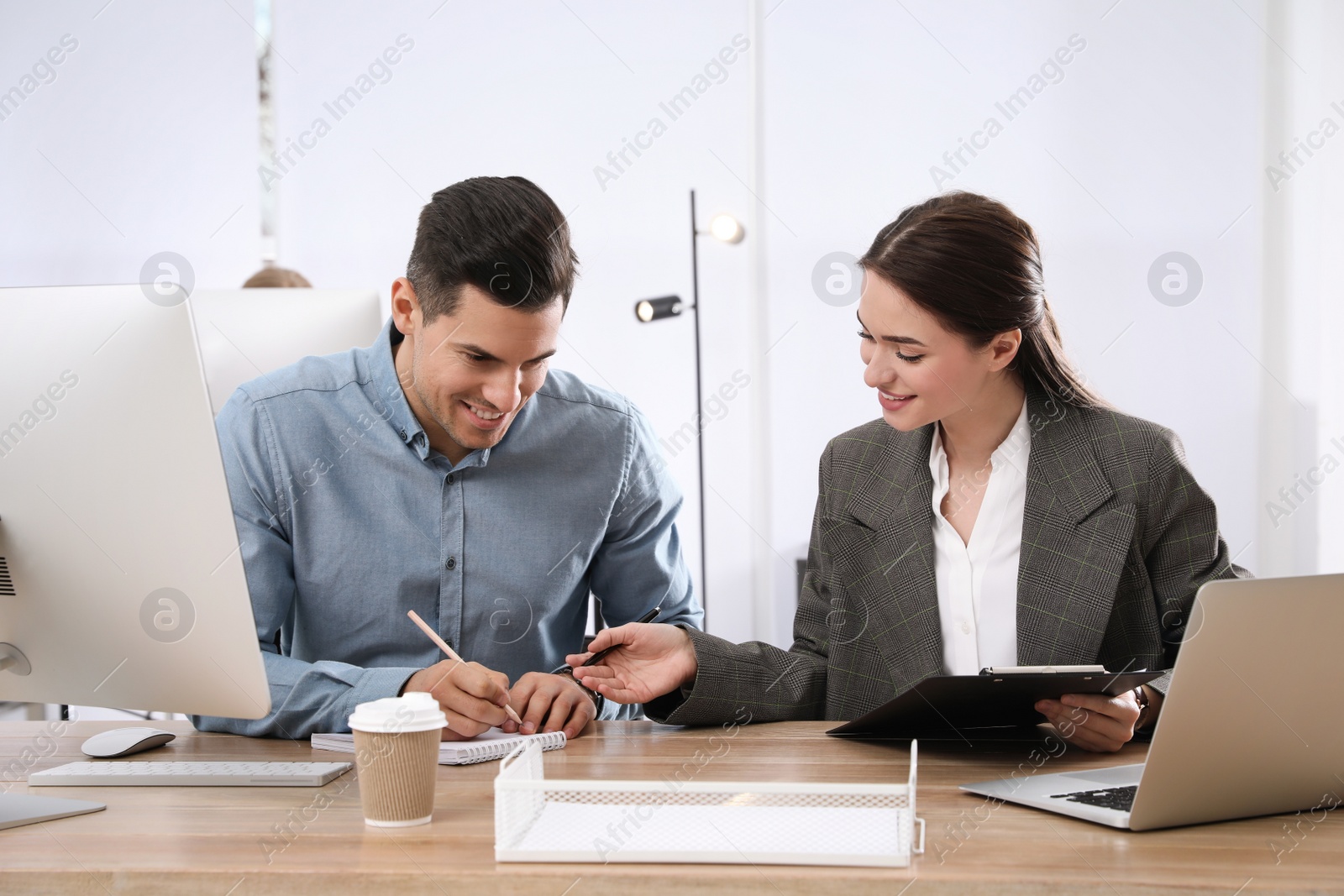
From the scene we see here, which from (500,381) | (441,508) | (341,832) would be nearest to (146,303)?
(341,832)

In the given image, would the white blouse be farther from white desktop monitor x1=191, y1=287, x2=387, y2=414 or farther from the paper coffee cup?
white desktop monitor x1=191, y1=287, x2=387, y2=414

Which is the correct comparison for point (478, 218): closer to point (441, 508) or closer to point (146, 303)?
point (441, 508)

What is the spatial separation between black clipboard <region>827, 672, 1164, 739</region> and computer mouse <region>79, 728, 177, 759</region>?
2.62 ft

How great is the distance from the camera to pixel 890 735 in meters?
1.26

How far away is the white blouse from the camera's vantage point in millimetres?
1560

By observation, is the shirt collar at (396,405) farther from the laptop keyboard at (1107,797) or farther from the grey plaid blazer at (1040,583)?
the laptop keyboard at (1107,797)

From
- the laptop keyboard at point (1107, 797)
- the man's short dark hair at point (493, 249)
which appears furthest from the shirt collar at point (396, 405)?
the laptop keyboard at point (1107, 797)

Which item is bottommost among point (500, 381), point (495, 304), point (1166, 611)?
point (1166, 611)

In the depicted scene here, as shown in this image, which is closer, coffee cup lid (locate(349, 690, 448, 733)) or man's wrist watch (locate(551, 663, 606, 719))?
coffee cup lid (locate(349, 690, 448, 733))

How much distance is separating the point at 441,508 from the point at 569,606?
11.0 inches

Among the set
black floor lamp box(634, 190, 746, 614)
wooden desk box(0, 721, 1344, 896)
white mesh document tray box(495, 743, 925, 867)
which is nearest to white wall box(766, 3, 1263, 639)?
black floor lamp box(634, 190, 746, 614)

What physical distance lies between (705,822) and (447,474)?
87 centimetres

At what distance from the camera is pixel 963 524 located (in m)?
1.64

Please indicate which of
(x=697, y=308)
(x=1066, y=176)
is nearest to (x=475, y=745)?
(x=697, y=308)
